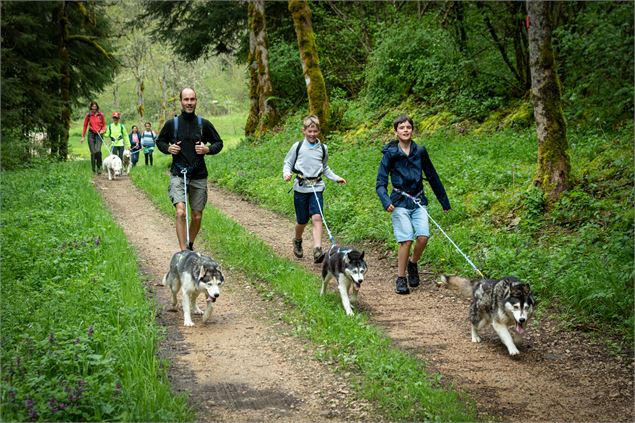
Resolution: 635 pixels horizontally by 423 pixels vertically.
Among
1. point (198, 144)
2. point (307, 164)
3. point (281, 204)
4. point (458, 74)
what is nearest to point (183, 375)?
point (198, 144)

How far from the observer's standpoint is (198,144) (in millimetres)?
8930

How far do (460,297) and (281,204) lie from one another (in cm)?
749

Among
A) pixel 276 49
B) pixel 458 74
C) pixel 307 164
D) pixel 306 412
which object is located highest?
pixel 276 49

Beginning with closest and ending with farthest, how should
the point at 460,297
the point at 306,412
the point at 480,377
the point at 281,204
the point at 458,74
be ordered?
the point at 306,412
the point at 480,377
the point at 460,297
the point at 281,204
the point at 458,74

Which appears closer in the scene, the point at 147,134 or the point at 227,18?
the point at 147,134

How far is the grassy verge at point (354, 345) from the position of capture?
513 cm

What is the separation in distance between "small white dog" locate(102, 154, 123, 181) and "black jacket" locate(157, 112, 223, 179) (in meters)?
13.0

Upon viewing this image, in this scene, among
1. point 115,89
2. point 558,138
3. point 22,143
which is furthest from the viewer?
point 115,89

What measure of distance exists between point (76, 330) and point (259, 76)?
66.6ft

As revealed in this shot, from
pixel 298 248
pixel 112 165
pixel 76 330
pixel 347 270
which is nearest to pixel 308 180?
pixel 298 248

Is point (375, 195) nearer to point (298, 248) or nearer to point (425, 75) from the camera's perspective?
point (298, 248)

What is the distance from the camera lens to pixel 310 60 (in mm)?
20281

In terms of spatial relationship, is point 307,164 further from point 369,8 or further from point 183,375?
point 369,8

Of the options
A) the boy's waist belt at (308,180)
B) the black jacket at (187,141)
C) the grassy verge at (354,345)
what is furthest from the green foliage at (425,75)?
the black jacket at (187,141)
